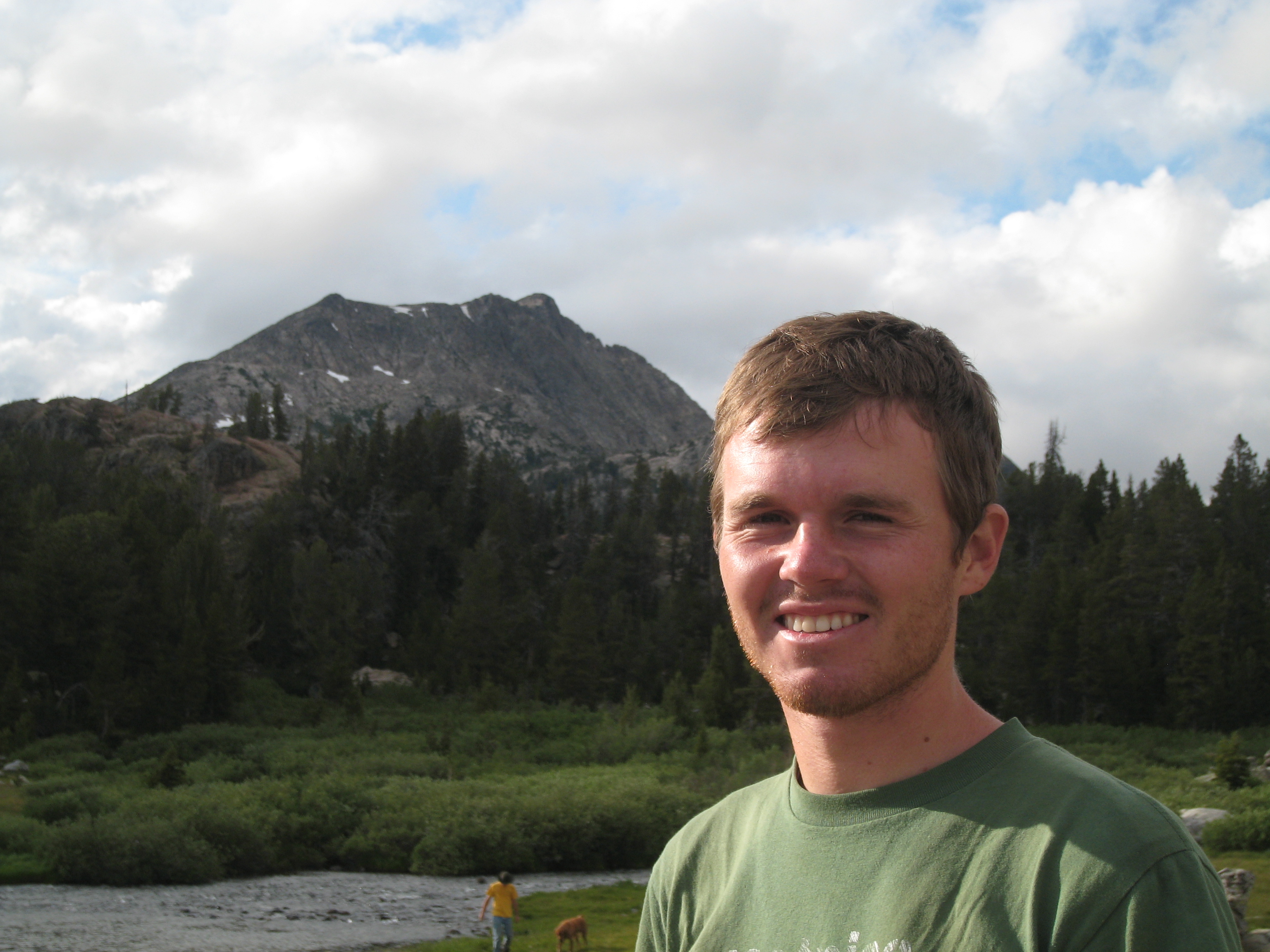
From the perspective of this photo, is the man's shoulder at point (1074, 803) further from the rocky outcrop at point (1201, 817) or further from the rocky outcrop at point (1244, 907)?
the rocky outcrop at point (1201, 817)

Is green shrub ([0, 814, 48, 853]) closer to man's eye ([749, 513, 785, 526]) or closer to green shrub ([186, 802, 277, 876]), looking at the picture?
green shrub ([186, 802, 277, 876])

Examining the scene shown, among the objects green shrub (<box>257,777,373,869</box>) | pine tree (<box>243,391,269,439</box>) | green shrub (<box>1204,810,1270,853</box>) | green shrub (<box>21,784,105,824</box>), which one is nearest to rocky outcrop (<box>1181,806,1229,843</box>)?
green shrub (<box>1204,810,1270,853</box>)

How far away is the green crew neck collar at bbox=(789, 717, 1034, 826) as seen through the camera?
→ 2.28 metres

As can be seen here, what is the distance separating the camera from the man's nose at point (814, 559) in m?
2.34

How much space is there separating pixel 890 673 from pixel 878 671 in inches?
1.1

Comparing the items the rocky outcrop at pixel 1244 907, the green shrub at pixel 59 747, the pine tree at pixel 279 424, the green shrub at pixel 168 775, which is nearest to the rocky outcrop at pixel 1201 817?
the rocky outcrop at pixel 1244 907

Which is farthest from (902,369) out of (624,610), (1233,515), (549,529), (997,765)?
(549,529)

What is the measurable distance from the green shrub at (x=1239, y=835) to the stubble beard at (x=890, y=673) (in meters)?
27.8

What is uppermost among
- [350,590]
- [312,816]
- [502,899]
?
[350,590]

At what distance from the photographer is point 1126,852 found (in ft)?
6.17

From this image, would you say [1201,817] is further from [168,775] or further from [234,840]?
[168,775]

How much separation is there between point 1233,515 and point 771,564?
313 ft

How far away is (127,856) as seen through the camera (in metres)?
27.5

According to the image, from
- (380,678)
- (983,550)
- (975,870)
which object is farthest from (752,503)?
(380,678)
